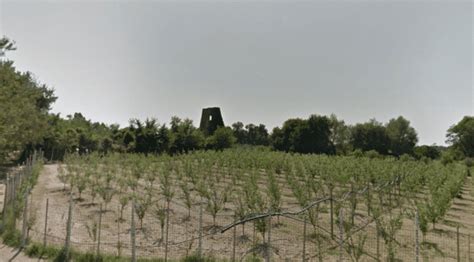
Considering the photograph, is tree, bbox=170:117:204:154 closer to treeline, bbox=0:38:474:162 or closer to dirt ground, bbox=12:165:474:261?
treeline, bbox=0:38:474:162

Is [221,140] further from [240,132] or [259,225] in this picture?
[259,225]

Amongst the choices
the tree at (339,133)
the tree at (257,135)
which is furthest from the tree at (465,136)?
the tree at (257,135)

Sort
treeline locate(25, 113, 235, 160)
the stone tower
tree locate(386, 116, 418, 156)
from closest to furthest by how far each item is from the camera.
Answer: treeline locate(25, 113, 235, 160)
the stone tower
tree locate(386, 116, 418, 156)

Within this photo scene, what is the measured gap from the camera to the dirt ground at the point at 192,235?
7688mm

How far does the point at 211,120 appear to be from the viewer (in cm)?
5147

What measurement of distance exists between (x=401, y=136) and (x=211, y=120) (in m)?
31.8

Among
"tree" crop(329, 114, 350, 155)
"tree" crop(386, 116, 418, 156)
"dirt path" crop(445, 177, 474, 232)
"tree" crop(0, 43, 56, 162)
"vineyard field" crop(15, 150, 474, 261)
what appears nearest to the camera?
"vineyard field" crop(15, 150, 474, 261)

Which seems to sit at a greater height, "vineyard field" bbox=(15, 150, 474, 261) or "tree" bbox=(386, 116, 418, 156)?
"tree" bbox=(386, 116, 418, 156)

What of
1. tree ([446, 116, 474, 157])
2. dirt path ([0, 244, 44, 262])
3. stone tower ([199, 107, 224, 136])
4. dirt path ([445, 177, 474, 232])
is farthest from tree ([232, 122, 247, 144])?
dirt path ([0, 244, 44, 262])

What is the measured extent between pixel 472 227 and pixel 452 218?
Result: 136 cm

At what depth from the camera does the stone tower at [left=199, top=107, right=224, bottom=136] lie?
167 ft

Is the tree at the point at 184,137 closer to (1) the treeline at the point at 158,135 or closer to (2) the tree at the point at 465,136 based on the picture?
(1) the treeline at the point at 158,135

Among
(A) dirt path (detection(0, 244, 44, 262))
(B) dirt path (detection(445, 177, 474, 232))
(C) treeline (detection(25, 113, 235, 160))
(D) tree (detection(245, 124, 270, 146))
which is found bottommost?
(A) dirt path (detection(0, 244, 44, 262))

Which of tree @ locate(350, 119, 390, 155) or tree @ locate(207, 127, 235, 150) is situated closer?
tree @ locate(207, 127, 235, 150)
